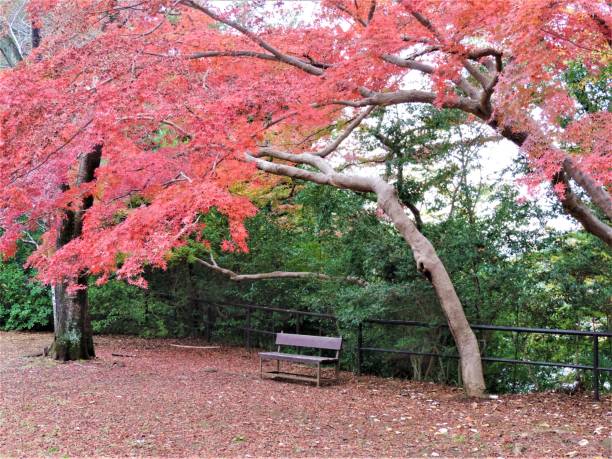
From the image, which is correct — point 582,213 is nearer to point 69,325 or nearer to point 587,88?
point 587,88

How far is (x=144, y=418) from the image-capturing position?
6.04 metres

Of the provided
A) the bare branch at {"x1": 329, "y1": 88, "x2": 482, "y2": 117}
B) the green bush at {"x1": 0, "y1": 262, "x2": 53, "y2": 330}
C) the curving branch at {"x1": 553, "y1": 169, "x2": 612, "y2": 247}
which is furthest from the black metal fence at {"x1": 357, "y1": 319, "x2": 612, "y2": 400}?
the green bush at {"x1": 0, "y1": 262, "x2": 53, "y2": 330}

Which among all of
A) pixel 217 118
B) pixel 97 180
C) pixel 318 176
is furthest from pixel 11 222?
pixel 318 176

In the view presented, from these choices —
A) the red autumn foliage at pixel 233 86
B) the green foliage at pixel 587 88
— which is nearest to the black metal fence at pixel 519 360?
the red autumn foliage at pixel 233 86

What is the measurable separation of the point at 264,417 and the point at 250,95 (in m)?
3.96

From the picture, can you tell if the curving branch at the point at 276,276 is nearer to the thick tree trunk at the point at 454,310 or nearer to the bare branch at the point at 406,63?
the thick tree trunk at the point at 454,310

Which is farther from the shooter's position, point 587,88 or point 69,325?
point 69,325

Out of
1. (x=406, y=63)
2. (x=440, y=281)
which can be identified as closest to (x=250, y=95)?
(x=406, y=63)

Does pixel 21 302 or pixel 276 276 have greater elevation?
pixel 276 276

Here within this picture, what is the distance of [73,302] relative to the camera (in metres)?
9.96

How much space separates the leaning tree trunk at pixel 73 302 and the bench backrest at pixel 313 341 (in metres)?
3.44

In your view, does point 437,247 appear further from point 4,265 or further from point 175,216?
point 4,265

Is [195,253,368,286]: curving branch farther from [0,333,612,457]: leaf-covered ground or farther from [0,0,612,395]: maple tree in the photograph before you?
[0,0,612,395]: maple tree

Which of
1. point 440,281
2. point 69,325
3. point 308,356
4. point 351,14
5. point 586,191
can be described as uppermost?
point 351,14
